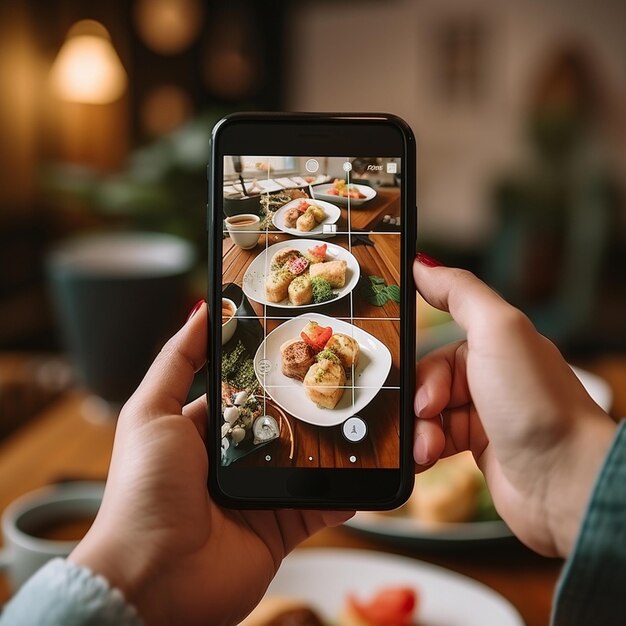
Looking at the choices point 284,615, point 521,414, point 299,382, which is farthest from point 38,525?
point 521,414

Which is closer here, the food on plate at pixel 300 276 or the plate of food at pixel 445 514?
the food on plate at pixel 300 276

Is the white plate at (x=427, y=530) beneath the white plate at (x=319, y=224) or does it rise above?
beneath

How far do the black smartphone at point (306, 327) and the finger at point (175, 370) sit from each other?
0.01 meters

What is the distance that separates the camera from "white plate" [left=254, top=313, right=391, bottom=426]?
1.72 ft

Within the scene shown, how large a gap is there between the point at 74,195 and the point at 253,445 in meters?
1.22

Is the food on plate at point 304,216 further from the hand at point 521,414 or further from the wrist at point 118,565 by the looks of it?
the wrist at point 118,565

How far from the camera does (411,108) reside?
5.18 metres

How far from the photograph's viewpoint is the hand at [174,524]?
45cm

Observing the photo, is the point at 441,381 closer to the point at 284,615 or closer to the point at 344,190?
the point at 344,190

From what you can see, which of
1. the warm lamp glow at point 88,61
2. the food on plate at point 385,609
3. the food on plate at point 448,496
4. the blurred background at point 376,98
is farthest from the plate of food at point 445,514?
the blurred background at point 376,98

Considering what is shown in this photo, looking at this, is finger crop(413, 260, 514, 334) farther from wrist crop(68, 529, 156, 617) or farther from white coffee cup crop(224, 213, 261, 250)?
wrist crop(68, 529, 156, 617)

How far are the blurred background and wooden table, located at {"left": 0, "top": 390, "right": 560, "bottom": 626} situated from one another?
7.59 ft

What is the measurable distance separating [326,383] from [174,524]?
123 mm

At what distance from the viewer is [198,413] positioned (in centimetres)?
56
